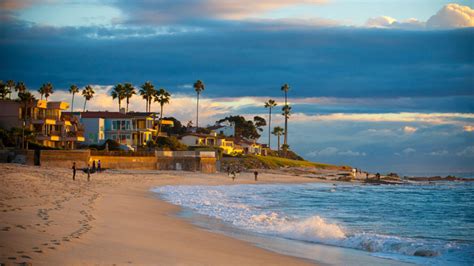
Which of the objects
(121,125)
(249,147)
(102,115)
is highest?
(102,115)

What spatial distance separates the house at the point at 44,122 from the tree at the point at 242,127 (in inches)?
2990

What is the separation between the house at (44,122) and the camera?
72.8 metres

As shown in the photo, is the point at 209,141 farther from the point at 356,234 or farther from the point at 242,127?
the point at 356,234

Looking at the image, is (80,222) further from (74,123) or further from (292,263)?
(74,123)

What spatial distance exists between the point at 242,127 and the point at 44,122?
8552cm

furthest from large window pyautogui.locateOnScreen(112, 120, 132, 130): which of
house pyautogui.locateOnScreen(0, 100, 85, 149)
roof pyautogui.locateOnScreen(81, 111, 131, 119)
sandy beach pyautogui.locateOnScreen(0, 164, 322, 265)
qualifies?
sandy beach pyautogui.locateOnScreen(0, 164, 322, 265)

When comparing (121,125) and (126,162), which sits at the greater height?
(121,125)

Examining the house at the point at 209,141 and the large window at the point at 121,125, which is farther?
the house at the point at 209,141

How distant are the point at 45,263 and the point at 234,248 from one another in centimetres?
652

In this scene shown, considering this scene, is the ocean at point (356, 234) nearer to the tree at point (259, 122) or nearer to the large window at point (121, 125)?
the large window at point (121, 125)

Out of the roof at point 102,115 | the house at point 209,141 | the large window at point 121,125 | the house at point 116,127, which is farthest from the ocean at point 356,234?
the house at point 209,141

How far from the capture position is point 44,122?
7531cm

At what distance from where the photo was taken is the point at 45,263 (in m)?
9.75

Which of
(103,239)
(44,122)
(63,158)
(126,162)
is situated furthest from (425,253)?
(44,122)
